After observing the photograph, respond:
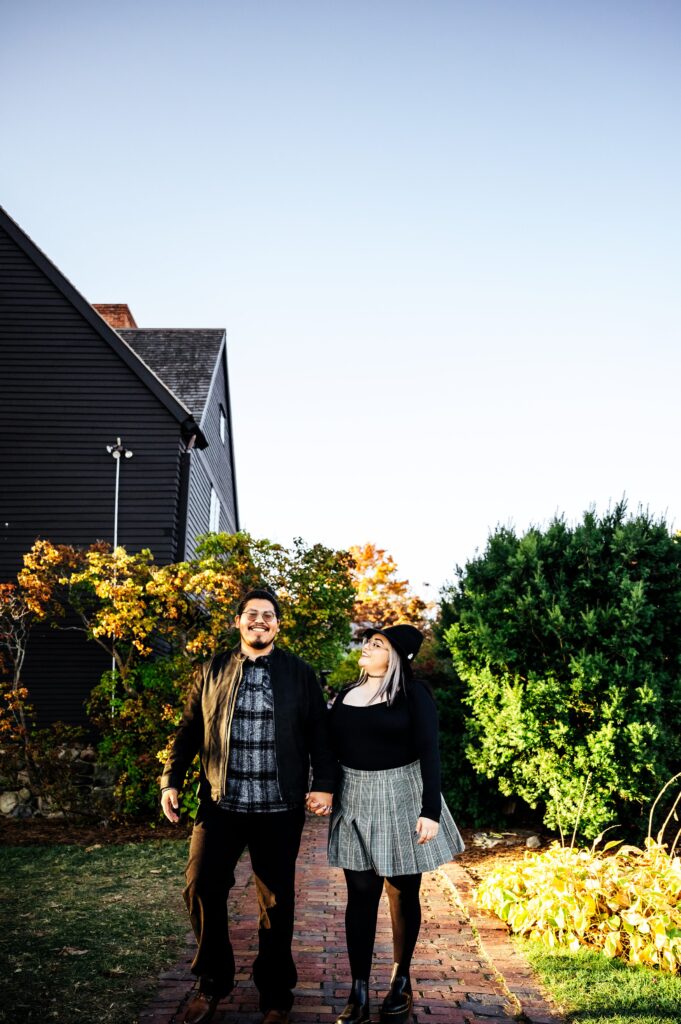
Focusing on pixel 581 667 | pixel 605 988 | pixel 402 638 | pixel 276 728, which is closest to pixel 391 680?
pixel 402 638

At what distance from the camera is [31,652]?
38.2ft

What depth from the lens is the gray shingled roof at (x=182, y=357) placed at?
52.3 feet

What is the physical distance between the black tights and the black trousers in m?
0.31

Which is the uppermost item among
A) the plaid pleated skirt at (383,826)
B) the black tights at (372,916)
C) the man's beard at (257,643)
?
the man's beard at (257,643)

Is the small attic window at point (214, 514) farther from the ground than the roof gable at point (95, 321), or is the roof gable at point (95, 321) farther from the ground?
the roof gable at point (95, 321)

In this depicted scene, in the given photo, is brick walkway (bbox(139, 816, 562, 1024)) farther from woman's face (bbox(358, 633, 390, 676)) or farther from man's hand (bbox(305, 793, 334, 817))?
woman's face (bbox(358, 633, 390, 676))

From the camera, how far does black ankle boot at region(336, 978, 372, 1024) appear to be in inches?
145

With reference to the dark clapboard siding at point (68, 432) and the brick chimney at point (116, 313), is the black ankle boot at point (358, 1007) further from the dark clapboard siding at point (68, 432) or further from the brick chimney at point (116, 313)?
the brick chimney at point (116, 313)

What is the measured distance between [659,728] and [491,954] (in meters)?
3.00

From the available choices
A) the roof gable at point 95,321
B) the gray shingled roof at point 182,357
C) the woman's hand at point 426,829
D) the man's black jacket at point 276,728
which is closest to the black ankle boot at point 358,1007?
the woman's hand at point 426,829

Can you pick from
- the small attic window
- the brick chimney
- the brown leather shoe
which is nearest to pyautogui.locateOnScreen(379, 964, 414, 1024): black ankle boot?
the brown leather shoe

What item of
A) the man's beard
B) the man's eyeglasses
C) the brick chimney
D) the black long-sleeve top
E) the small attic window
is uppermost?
the brick chimney

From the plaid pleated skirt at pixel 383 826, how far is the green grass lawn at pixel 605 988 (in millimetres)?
1020

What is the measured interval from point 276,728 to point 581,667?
13.3 ft
